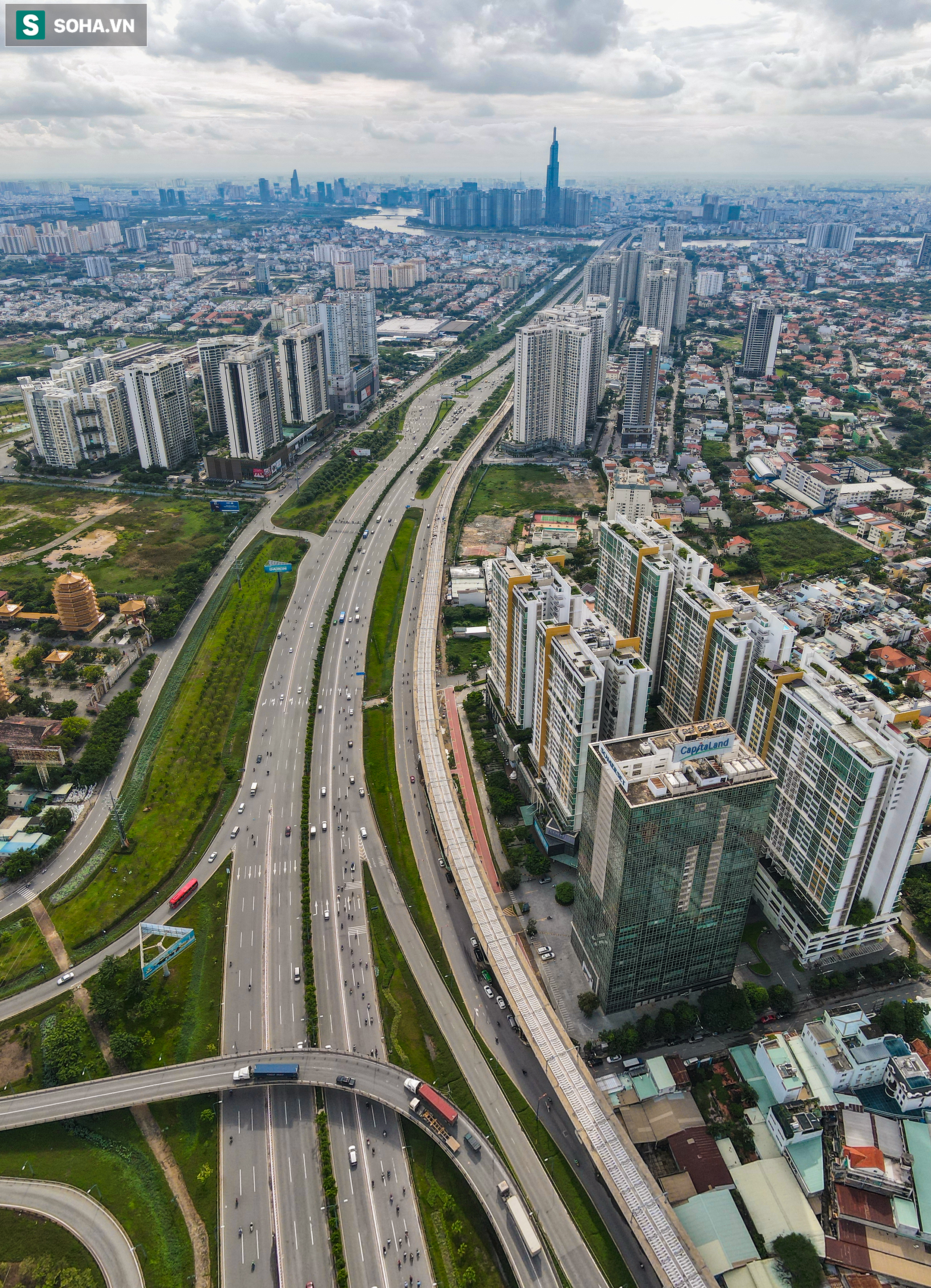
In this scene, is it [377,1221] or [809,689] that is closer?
[377,1221]

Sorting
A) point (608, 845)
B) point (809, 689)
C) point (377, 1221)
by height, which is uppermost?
point (809, 689)

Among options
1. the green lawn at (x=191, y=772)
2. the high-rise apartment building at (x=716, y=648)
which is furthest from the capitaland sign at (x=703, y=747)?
the green lawn at (x=191, y=772)

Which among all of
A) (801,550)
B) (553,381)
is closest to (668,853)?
(801,550)

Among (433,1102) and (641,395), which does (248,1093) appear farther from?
(641,395)

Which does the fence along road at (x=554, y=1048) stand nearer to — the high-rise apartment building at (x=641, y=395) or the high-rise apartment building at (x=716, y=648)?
the high-rise apartment building at (x=716, y=648)

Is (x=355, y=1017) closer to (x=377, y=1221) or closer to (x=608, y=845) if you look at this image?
(x=377, y=1221)

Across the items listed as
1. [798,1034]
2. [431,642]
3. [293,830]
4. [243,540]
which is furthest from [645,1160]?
[243,540]
